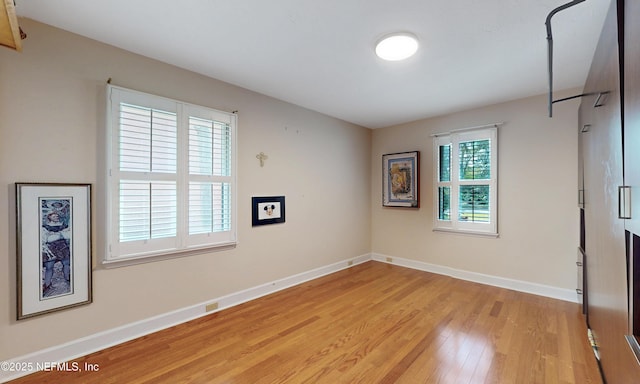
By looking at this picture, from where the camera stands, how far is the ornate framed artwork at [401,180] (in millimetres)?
4477

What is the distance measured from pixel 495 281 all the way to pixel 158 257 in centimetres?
421

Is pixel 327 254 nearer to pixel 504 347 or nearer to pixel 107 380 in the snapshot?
pixel 504 347

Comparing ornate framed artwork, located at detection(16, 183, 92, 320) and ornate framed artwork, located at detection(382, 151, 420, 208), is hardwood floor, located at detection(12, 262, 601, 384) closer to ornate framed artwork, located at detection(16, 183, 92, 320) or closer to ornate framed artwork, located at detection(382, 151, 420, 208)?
ornate framed artwork, located at detection(16, 183, 92, 320)

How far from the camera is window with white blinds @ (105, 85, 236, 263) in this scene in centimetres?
A: 229

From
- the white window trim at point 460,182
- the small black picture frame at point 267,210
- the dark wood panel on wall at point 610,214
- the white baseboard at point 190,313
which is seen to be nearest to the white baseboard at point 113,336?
the white baseboard at point 190,313

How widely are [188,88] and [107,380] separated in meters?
2.56

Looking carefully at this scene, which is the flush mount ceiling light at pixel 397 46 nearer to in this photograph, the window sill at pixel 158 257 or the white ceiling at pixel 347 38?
the white ceiling at pixel 347 38

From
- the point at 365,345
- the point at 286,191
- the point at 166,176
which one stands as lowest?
the point at 365,345

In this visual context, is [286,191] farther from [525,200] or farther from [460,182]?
[525,200]

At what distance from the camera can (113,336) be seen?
225 centimetres

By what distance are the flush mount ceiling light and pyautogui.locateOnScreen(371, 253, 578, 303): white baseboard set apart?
3.23 m

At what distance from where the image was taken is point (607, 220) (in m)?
1.59

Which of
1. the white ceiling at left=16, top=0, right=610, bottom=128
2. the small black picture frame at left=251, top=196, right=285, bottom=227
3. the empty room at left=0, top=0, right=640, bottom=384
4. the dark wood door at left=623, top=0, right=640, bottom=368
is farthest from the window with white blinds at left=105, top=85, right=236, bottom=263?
the dark wood door at left=623, top=0, right=640, bottom=368

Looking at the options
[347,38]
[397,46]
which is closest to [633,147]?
[397,46]
